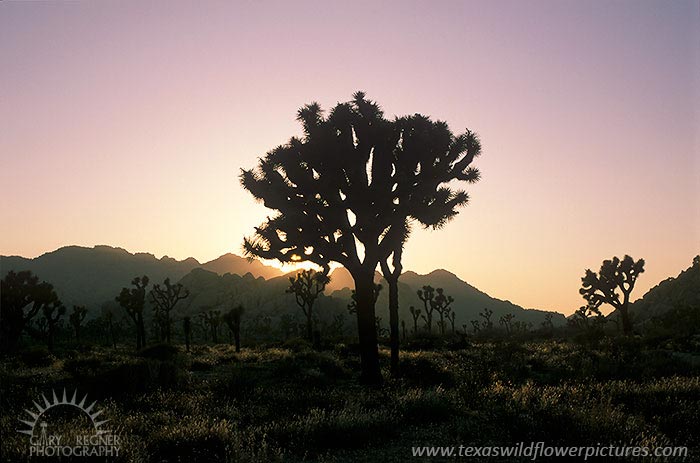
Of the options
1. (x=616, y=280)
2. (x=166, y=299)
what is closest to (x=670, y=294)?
(x=616, y=280)

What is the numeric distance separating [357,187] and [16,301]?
115 feet

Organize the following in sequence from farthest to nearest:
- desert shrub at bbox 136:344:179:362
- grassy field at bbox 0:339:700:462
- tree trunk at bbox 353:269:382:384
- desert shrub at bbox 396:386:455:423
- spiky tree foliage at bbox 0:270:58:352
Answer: spiky tree foliage at bbox 0:270:58:352
desert shrub at bbox 136:344:179:362
tree trunk at bbox 353:269:382:384
desert shrub at bbox 396:386:455:423
grassy field at bbox 0:339:700:462

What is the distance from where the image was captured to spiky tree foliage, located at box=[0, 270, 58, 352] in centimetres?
3562

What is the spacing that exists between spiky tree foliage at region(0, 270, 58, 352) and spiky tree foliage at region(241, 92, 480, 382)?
3084 cm

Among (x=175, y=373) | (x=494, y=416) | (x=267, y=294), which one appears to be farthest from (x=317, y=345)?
(x=267, y=294)

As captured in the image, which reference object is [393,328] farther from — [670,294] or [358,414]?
[670,294]

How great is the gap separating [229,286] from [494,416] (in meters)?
137

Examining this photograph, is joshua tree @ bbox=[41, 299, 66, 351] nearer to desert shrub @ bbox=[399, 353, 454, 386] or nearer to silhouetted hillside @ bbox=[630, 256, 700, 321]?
desert shrub @ bbox=[399, 353, 454, 386]

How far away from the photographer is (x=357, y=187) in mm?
14477

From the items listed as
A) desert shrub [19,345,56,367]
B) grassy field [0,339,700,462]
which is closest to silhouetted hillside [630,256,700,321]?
grassy field [0,339,700,462]

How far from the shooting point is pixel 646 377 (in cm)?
1284

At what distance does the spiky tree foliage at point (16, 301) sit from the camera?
3562cm

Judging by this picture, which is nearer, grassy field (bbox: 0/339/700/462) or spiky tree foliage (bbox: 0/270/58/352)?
grassy field (bbox: 0/339/700/462)

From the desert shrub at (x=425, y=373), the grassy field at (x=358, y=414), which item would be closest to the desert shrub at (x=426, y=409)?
the grassy field at (x=358, y=414)
